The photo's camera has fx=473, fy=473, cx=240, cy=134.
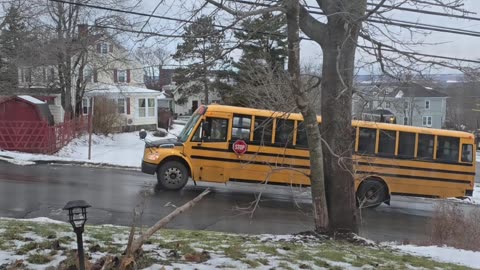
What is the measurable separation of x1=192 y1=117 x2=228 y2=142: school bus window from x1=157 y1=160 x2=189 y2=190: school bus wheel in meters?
0.92

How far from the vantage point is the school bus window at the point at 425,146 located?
567 inches

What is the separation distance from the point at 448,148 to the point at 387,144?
198cm

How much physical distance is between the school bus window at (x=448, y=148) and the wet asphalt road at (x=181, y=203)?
1778mm

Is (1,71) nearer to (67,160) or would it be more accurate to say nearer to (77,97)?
(77,97)

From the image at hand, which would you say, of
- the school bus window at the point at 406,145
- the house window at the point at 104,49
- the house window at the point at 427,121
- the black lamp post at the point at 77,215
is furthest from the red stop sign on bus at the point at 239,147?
the house window at the point at 427,121

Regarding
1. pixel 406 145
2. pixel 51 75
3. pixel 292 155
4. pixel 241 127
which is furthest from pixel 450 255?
pixel 51 75

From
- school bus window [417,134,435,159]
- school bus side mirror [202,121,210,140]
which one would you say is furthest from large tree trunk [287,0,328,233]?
school bus window [417,134,435,159]

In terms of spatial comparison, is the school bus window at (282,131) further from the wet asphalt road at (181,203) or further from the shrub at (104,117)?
the shrub at (104,117)

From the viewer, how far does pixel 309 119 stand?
22.1 ft

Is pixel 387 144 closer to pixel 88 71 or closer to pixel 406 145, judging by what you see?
pixel 406 145

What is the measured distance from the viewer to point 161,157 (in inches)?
545

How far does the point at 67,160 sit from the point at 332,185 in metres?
15.3

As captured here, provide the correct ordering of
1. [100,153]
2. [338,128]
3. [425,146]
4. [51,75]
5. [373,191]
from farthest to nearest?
[51,75] < [100,153] < [425,146] < [373,191] < [338,128]

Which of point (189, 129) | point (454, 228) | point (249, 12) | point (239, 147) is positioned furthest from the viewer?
point (189, 129)
